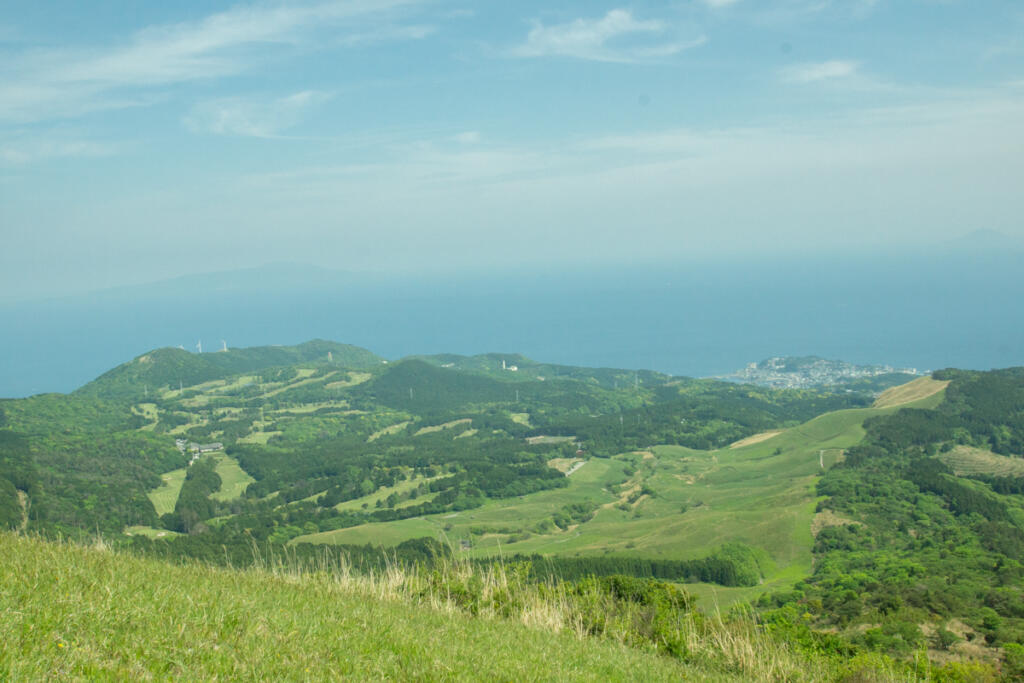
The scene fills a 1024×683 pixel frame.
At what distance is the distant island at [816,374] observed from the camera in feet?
→ 430

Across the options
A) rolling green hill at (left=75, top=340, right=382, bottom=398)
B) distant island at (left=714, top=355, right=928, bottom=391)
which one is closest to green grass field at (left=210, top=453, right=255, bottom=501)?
rolling green hill at (left=75, top=340, right=382, bottom=398)

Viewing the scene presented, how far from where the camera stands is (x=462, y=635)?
23.6 ft

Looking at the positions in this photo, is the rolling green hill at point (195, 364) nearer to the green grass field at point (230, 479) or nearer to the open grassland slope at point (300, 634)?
the green grass field at point (230, 479)

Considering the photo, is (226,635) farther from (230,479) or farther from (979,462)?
(230,479)

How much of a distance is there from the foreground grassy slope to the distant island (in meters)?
136

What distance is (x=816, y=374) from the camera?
472 feet

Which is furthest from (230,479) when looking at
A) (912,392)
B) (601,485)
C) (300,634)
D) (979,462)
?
(912,392)

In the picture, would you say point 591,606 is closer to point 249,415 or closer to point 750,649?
point 750,649

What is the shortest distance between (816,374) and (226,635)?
512 feet

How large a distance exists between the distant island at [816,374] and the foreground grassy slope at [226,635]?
445ft

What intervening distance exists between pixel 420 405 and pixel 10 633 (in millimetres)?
115788

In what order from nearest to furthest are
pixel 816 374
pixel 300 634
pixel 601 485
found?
pixel 300 634 < pixel 601 485 < pixel 816 374

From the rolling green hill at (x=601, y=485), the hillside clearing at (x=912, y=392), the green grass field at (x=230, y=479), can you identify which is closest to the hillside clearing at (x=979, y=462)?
the rolling green hill at (x=601, y=485)

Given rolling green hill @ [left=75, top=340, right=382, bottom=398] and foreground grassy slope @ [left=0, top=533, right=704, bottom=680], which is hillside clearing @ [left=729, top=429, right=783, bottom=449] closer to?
foreground grassy slope @ [left=0, top=533, right=704, bottom=680]
